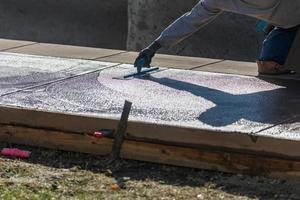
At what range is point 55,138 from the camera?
5.55 m

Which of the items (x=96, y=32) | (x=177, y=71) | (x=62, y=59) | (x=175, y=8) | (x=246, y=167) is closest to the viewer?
(x=246, y=167)

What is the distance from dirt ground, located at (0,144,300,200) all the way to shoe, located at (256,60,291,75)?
215 centimetres

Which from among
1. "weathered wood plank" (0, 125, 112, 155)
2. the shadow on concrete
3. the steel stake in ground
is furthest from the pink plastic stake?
the shadow on concrete

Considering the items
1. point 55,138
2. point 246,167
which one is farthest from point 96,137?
point 246,167

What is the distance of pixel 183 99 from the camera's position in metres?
6.05

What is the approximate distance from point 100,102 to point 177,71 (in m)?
1.48

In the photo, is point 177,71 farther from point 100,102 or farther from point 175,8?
point 175,8

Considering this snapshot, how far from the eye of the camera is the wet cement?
5312 mm

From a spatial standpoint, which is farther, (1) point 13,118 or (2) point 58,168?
(1) point 13,118

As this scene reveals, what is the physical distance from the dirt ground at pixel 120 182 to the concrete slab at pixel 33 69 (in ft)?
4.05

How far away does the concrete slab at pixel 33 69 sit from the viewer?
6.69 metres

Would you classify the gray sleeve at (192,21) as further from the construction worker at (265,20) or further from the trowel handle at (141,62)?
the trowel handle at (141,62)

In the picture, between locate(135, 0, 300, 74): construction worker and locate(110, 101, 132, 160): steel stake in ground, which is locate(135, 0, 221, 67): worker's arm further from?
locate(110, 101, 132, 160): steel stake in ground

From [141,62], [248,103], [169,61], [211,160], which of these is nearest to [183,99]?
[248,103]
